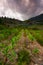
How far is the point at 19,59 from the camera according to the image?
634 inches

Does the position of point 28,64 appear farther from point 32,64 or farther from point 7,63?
point 7,63

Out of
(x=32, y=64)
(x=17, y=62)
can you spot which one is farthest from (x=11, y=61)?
(x=32, y=64)

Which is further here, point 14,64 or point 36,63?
point 36,63

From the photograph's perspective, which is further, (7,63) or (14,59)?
(14,59)

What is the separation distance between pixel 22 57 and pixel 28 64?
1563mm

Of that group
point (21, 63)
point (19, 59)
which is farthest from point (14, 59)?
point (21, 63)

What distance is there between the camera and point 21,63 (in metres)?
14.8

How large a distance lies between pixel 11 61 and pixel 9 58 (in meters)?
0.86

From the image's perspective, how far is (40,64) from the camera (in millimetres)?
15289

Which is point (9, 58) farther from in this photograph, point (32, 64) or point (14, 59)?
point (32, 64)

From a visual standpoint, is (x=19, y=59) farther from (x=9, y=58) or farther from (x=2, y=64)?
(x=2, y=64)

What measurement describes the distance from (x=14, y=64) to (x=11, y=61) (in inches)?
34.4

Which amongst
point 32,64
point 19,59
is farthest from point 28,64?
point 19,59

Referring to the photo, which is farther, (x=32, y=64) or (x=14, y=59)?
(x=14, y=59)
